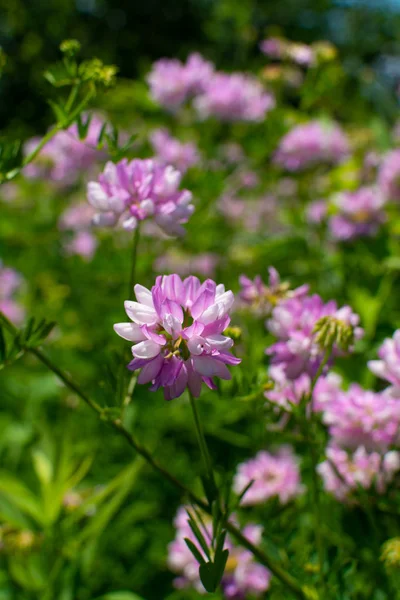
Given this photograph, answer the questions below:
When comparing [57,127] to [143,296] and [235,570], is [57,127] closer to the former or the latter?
[143,296]

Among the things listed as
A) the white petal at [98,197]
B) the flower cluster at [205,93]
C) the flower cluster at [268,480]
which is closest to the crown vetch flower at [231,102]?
the flower cluster at [205,93]

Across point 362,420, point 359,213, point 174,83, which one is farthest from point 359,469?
point 174,83

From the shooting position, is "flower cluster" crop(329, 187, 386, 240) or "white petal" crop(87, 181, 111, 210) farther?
"flower cluster" crop(329, 187, 386, 240)

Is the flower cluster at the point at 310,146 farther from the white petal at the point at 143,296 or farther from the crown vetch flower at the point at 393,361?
the white petal at the point at 143,296

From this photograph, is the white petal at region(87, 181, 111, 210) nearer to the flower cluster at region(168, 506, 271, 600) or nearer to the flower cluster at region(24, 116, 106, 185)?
the flower cluster at region(168, 506, 271, 600)

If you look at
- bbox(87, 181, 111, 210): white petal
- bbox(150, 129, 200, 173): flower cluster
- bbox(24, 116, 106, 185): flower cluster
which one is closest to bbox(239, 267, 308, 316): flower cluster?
bbox(87, 181, 111, 210): white petal
